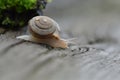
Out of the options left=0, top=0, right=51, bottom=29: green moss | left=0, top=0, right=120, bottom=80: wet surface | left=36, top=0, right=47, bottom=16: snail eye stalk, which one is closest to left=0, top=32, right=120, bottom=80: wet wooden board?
left=0, top=0, right=120, bottom=80: wet surface

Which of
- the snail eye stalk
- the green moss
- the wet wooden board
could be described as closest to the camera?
the wet wooden board

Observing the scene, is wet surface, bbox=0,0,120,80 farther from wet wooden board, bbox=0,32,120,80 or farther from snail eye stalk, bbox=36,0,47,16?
snail eye stalk, bbox=36,0,47,16

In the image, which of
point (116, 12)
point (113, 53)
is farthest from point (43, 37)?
point (116, 12)

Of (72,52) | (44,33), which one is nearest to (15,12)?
(44,33)

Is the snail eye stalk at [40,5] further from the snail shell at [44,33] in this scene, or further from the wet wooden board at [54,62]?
the wet wooden board at [54,62]

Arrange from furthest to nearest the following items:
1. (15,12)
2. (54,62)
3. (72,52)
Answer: (15,12)
(72,52)
(54,62)

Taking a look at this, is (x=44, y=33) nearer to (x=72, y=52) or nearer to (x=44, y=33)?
(x=44, y=33)

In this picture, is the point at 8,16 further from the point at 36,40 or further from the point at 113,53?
the point at 113,53
